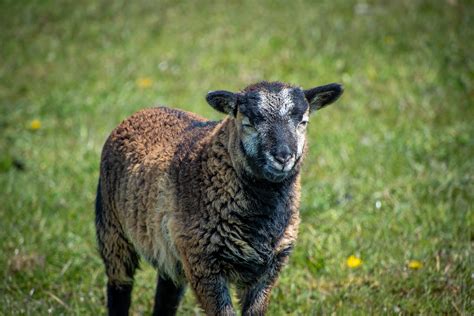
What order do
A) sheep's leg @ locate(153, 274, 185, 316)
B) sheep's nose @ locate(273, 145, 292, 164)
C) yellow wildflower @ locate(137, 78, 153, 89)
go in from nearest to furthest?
sheep's nose @ locate(273, 145, 292, 164) < sheep's leg @ locate(153, 274, 185, 316) < yellow wildflower @ locate(137, 78, 153, 89)

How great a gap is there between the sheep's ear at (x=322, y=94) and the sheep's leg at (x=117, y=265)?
1947 millimetres

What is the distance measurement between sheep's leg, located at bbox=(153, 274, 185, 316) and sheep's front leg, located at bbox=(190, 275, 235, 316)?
1.04m

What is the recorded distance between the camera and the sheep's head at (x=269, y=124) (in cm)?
449

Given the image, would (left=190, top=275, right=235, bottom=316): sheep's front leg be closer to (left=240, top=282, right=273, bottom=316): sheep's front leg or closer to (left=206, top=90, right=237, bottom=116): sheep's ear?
(left=240, top=282, right=273, bottom=316): sheep's front leg

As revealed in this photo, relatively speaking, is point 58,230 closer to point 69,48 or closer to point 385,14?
point 69,48

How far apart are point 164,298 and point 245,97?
1924mm

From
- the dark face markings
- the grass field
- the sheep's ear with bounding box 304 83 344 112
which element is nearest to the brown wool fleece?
the dark face markings

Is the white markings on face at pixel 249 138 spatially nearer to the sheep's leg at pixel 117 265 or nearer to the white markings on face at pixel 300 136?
the white markings on face at pixel 300 136

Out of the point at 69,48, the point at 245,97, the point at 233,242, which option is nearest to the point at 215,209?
the point at 233,242

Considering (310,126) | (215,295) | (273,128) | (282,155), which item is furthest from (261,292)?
(310,126)

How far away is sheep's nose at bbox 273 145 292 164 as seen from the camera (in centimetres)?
441

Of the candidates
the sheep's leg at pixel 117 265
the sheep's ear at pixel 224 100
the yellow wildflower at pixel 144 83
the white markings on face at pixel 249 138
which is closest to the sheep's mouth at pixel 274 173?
the white markings on face at pixel 249 138

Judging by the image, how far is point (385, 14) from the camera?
40.2 ft

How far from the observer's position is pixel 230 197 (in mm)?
4750
